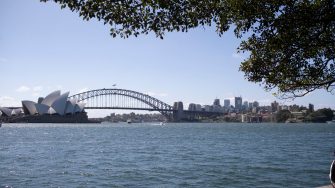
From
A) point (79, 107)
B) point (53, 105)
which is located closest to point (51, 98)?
point (53, 105)

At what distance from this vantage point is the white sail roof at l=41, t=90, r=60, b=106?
142012 millimetres

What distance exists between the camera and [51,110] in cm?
15288

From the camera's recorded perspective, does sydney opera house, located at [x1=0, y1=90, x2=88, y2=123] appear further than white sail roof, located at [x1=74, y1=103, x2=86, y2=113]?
No

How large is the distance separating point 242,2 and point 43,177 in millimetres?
15417

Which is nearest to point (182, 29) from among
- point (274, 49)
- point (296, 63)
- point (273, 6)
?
point (273, 6)

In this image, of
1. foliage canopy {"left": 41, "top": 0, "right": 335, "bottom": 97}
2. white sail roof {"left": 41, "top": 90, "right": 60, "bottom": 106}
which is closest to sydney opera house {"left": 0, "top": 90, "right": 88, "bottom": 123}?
white sail roof {"left": 41, "top": 90, "right": 60, "bottom": 106}

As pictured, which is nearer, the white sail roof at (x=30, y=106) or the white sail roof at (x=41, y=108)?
the white sail roof at (x=41, y=108)

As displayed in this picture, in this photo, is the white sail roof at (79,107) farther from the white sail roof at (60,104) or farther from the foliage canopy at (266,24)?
the foliage canopy at (266,24)

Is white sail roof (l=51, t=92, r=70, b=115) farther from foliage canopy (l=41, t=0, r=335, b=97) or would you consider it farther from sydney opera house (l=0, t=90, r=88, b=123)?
foliage canopy (l=41, t=0, r=335, b=97)

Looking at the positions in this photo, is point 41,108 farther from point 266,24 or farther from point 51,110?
point 266,24

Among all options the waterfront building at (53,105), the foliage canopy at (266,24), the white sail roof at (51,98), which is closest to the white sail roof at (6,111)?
the waterfront building at (53,105)

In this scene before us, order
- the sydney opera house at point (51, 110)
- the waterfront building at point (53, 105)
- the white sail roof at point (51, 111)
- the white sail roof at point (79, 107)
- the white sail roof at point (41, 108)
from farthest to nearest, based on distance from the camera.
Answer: the white sail roof at point (79, 107), the white sail roof at point (51, 111), the white sail roof at point (41, 108), the sydney opera house at point (51, 110), the waterfront building at point (53, 105)

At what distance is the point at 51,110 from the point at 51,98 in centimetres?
819

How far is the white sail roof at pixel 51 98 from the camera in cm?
14201
